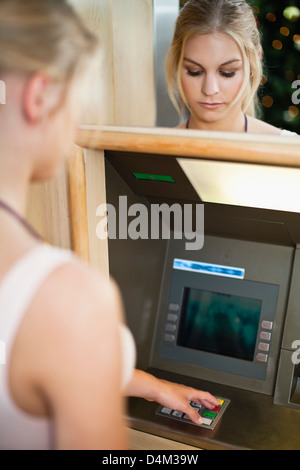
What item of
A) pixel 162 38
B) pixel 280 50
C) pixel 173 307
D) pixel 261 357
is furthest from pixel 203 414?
pixel 280 50

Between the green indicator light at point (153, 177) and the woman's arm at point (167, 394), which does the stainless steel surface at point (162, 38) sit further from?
the woman's arm at point (167, 394)

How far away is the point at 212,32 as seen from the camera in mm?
1743

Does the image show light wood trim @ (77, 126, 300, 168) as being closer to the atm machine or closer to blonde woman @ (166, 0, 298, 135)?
the atm machine

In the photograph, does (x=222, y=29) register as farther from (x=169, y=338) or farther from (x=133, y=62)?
(x=169, y=338)

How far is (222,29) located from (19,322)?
4.87 ft

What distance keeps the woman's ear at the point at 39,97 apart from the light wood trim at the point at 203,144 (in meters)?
0.53

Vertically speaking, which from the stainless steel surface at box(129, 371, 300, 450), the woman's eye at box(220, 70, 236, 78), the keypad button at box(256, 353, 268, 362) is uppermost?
the woman's eye at box(220, 70, 236, 78)

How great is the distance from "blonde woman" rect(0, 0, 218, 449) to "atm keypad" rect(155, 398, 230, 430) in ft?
2.59

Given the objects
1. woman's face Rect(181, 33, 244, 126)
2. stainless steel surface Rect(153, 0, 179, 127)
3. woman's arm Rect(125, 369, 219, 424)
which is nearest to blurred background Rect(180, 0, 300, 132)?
stainless steel surface Rect(153, 0, 179, 127)

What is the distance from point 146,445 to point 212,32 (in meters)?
1.36

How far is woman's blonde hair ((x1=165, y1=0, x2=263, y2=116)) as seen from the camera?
175 cm

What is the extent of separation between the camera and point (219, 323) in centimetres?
161
